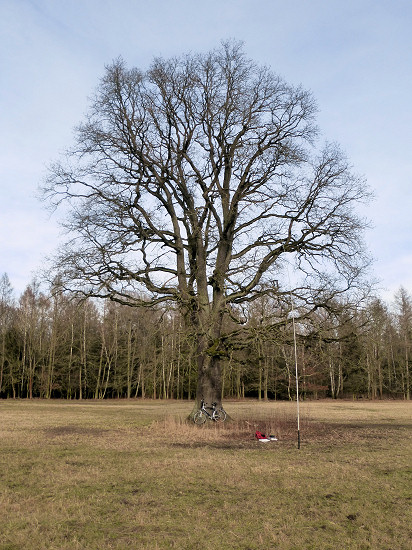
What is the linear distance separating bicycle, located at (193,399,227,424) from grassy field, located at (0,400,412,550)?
10.5ft

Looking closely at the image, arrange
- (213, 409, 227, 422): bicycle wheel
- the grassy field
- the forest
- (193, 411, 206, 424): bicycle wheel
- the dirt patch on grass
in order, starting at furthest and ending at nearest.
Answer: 1. the forest
2. (213, 409, 227, 422): bicycle wheel
3. (193, 411, 206, 424): bicycle wheel
4. the dirt patch on grass
5. the grassy field

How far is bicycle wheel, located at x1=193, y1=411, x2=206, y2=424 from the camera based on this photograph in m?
16.6

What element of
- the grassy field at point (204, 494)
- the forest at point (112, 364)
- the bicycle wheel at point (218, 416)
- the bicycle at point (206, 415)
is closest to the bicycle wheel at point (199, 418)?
the bicycle at point (206, 415)

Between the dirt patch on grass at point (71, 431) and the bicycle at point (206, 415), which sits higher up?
the bicycle at point (206, 415)

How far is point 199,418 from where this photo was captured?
55.0 feet

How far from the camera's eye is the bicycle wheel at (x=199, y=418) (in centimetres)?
1664

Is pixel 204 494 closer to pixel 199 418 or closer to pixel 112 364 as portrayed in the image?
pixel 199 418

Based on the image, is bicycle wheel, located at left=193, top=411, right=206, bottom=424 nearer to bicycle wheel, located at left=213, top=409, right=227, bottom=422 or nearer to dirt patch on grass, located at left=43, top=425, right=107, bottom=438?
bicycle wheel, located at left=213, top=409, right=227, bottom=422

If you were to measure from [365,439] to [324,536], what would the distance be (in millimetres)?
9835

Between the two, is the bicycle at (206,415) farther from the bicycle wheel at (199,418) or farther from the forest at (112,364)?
the forest at (112,364)

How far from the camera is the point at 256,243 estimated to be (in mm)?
17938

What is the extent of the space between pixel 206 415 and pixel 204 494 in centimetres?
967

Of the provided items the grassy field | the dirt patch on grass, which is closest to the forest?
the dirt patch on grass

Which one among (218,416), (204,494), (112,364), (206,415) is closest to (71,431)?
(206,415)
